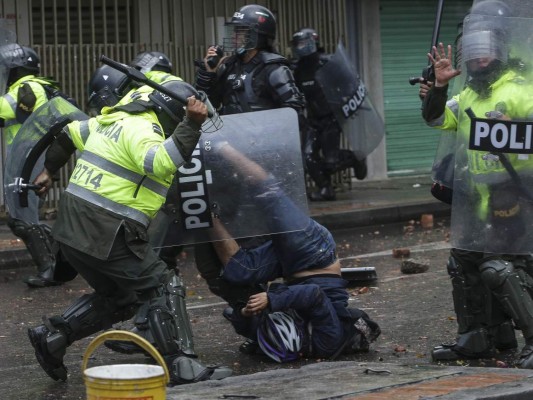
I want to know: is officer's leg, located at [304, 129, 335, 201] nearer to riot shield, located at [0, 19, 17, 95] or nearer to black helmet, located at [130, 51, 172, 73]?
riot shield, located at [0, 19, 17, 95]

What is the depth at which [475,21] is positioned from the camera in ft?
22.5

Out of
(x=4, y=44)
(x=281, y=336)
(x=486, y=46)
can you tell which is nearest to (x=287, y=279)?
(x=281, y=336)

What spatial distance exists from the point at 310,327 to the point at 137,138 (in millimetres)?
1586

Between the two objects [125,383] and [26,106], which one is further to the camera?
[26,106]

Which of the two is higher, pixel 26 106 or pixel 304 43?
pixel 304 43

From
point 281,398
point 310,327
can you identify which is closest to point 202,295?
point 310,327

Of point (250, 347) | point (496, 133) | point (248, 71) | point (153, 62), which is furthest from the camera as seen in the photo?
point (248, 71)

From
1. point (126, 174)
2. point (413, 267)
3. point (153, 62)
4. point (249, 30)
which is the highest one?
point (249, 30)

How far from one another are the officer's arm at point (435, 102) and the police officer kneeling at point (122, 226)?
4.22 ft

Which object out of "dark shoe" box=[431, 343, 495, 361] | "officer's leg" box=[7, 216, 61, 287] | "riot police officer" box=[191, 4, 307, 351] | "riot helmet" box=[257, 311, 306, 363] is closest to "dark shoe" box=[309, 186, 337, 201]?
"riot police officer" box=[191, 4, 307, 351]

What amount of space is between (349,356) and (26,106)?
14.3 ft

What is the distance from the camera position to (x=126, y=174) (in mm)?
6617

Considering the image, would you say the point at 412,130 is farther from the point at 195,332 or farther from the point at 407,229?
the point at 195,332

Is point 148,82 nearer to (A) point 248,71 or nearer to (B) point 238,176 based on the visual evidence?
(B) point 238,176
